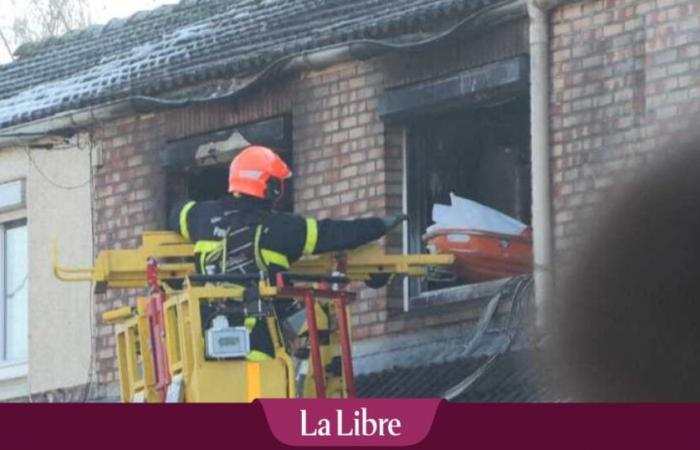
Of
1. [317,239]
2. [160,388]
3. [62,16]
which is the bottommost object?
[160,388]

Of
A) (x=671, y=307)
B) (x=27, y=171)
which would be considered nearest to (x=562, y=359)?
(x=671, y=307)

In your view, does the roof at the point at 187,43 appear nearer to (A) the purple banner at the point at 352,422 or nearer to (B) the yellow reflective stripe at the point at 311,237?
(B) the yellow reflective stripe at the point at 311,237

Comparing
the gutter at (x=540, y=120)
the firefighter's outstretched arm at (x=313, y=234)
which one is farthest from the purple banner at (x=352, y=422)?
the gutter at (x=540, y=120)

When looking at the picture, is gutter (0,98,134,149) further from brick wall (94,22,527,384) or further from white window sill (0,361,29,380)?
white window sill (0,361,29,380)

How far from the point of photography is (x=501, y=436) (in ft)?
10.8

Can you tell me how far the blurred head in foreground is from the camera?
191 inches

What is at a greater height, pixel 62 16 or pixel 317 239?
pixel 62 16

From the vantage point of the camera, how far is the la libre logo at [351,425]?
346 centimetres

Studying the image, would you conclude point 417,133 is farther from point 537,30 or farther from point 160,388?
point 160,388

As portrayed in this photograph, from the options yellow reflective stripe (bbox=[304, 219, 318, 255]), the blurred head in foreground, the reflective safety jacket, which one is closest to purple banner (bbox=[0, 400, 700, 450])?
the blurred head in foreground

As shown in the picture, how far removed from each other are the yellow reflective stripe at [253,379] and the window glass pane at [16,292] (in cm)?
330

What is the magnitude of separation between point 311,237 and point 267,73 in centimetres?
224

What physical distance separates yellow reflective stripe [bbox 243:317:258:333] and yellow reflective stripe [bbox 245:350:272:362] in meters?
0.06

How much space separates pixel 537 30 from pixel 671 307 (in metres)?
2.06
